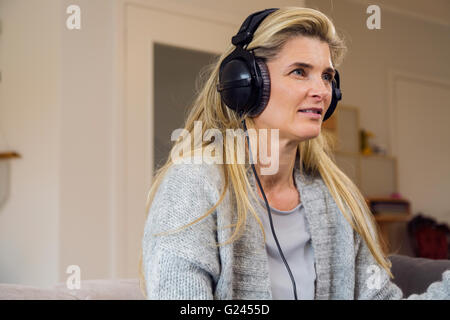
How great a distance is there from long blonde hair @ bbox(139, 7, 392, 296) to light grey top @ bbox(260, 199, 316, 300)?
0.07m

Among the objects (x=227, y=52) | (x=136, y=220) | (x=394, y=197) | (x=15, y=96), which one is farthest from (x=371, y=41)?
(x=394, y=197)

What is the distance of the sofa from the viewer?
0.72 meters

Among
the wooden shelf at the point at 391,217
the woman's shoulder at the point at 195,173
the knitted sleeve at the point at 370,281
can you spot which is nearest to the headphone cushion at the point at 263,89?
the woman's shoulder at the point at 195,173

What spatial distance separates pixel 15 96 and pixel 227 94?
1657 millimetres

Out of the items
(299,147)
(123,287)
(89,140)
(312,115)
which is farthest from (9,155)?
(312,115)

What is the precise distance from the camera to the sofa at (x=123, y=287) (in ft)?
2.37

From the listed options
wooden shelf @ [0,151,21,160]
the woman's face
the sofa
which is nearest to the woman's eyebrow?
the woman's face

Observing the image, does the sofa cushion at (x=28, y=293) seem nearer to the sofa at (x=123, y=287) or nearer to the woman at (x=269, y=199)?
the sofa at (x=123, y=287)

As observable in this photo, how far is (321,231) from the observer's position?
757mm

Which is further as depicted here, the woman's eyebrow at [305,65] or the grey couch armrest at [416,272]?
the grey couch armrest at [416,272]

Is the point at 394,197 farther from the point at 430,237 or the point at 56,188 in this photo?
the point at 56,188

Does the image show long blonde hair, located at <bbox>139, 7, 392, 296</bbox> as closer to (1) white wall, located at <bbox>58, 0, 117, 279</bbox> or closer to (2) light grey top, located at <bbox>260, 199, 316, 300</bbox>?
(2) light grey top, located at <bbox>260, 199, 316, 300</bbox>

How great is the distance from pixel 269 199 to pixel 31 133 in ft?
4.82

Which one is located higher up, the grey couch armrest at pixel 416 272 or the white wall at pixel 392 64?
the white wall at pixel 392 64
